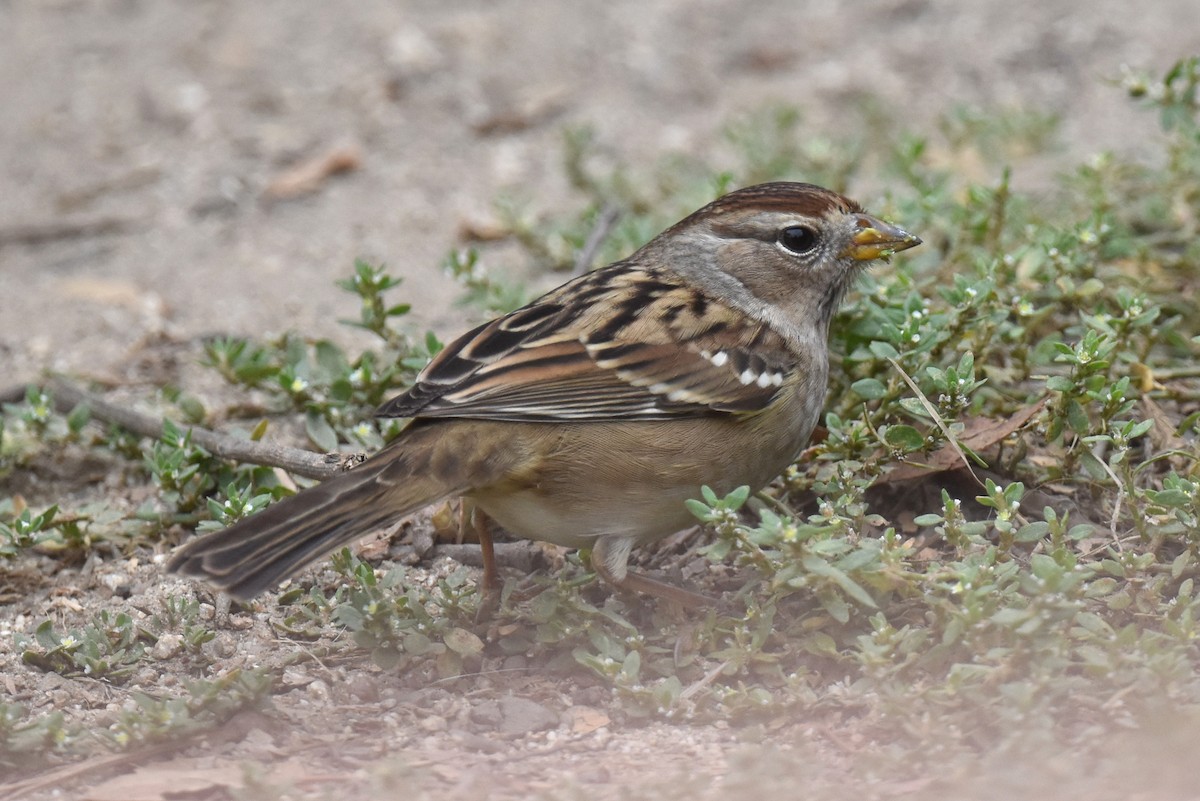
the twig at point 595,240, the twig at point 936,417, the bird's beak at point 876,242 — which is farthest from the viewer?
the twig at point 595,240

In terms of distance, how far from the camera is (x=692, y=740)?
11.1ft

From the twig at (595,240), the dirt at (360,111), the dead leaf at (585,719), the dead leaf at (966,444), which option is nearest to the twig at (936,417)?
the dead leaf at (966,444)

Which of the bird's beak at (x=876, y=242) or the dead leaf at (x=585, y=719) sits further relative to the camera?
the bird's beak at (x=876, y=242)

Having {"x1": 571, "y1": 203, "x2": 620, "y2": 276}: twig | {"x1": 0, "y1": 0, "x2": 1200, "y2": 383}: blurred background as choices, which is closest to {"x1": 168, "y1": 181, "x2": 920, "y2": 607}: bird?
{"x1": 571, "y1": 203, "x2": 620, "y2": 276}: twig

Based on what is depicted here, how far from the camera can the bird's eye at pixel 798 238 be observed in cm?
432

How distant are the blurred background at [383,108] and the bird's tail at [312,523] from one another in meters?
2.25

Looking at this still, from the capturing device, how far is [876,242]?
4289mm

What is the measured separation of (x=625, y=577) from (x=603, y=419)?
433 millimetres

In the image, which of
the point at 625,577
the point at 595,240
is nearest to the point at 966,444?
the point at 625,577

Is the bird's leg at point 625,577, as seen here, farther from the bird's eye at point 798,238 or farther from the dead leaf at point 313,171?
the dead leaf at point 313,171

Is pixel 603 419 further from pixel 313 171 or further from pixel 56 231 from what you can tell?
pixel 56 231

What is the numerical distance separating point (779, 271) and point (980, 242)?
1136 millimetres

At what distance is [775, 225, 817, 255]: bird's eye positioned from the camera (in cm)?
432

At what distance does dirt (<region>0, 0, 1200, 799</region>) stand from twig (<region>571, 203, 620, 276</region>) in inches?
24.0
